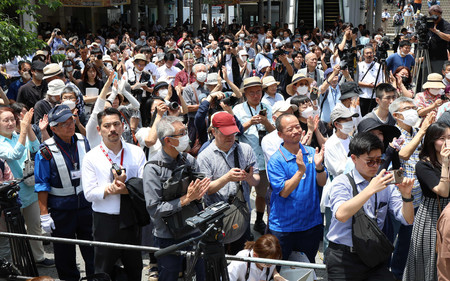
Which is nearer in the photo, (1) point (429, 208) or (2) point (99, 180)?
(1) point (429, 208)

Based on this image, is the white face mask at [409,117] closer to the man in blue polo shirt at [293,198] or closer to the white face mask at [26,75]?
the man in blue polo shirt at [293,198]

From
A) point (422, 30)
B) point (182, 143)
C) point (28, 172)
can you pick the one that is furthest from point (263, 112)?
point (422, 30)

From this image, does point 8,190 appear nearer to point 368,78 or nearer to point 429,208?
point 429,208

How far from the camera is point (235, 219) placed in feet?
16.2

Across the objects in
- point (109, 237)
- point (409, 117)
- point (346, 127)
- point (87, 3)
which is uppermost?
point (87, 3)

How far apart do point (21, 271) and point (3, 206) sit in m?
0.62

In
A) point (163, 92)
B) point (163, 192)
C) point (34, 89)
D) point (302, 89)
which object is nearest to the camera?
point (163, 192)

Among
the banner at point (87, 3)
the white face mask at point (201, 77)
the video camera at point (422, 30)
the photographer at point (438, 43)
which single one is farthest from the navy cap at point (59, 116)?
the banner at point (87, 3)

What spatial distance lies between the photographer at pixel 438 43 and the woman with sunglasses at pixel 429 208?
22.3 feet

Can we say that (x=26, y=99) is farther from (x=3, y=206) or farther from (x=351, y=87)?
(x=351, y=87)

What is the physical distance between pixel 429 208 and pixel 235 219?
1.63 meters

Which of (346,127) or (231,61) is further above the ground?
(231,61)

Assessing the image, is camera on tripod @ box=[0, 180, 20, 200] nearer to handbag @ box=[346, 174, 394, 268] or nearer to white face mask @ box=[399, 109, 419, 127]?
handbag @ box=[346, 174, 394, 268]

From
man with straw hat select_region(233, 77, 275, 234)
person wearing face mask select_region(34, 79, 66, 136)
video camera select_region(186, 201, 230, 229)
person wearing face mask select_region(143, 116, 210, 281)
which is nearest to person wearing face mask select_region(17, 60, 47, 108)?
person wearing face mask select_region(34, 79, 66, 136)
